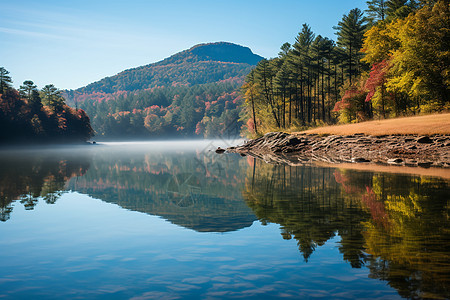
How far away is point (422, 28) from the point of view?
120ft

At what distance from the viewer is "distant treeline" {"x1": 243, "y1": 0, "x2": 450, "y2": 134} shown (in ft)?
A: 117

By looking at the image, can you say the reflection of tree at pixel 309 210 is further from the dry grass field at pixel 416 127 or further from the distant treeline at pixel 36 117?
the distant treeline at pixel 36 117

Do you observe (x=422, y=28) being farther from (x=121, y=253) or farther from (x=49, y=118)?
(x=49, y=118)

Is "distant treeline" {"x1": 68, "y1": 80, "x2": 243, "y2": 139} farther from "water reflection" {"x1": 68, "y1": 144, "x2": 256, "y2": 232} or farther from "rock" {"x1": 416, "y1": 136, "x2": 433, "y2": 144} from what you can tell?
"water reflection" {"x1": 68, "y1": 144, "x2": 256, "y2": 232}

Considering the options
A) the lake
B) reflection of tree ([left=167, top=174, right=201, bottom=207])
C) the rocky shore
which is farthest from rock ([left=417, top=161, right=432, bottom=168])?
reflection of tree ([left=167, top=174, right=201, bottom=207])

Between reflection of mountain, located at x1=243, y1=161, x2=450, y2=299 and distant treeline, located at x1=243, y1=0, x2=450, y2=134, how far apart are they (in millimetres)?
24252

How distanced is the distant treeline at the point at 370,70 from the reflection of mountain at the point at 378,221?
955 inches

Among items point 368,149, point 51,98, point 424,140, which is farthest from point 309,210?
point 51,98

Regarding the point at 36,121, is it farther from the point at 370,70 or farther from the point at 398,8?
the point at 398,8

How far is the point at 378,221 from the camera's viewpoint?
8.63 m

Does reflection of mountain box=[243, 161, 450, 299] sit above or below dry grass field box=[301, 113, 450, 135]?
below

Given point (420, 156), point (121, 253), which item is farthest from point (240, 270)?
point (420, 156)

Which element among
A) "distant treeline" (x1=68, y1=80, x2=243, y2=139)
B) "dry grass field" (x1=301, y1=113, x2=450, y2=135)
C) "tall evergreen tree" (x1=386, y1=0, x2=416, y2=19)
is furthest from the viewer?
"distant treeline" (x1=68, y1=80, x2=243, y2=139)

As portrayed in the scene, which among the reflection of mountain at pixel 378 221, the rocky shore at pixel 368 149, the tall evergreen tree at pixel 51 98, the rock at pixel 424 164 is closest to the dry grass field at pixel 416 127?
the rocky shore at pixel 368 149
